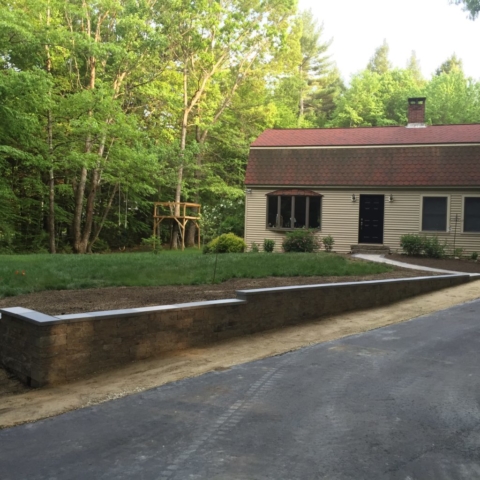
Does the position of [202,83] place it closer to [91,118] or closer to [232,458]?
[91,118]

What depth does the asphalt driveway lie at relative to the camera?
143 inches

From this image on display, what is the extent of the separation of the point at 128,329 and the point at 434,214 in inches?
676

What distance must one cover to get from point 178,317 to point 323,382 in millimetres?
2249

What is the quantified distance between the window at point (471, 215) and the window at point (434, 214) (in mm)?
714

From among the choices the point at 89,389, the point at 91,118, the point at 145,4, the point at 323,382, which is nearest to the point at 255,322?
the point at 323,382

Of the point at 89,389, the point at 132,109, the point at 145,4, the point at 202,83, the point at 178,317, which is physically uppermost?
the point at 145,4

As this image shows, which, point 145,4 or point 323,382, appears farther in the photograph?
point 145,4

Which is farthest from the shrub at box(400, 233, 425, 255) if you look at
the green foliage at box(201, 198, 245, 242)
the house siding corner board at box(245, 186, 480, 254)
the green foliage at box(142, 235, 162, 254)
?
the green foliage at box(142, 235, 162, 254)

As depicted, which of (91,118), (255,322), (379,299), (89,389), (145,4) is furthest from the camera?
(145,4)

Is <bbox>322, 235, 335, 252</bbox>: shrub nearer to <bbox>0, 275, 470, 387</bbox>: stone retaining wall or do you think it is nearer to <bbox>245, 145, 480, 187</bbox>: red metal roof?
<bbox>245, 145, 480, 187</bbox>: red metal roof

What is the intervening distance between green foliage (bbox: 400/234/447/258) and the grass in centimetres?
500

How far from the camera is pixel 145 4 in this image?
2486cm

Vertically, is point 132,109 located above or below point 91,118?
above

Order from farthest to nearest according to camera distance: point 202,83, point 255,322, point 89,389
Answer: point 202,83 < point 255,322 < point 89,389
